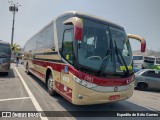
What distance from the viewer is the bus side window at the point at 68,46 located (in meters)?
6.38

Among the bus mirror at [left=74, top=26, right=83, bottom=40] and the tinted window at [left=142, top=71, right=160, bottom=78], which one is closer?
the bus mirror at [left=74, top=26, right=83, bottom=40]

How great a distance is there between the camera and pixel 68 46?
6.66m

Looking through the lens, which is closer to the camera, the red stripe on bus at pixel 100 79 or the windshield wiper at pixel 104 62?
the red stripe on bus at pixel 100 79

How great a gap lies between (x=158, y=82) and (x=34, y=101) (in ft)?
30.9

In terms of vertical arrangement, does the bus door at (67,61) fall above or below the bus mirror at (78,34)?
below

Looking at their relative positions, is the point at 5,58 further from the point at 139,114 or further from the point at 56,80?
the point at 139,114

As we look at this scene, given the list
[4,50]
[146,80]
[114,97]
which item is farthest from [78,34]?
[4,50]

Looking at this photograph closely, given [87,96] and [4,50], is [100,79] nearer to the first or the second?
[87,96]

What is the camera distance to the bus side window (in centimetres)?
638

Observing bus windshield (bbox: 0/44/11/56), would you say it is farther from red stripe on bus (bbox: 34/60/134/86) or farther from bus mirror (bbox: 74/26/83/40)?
bus mirror (bbox: 74/26/83/40)

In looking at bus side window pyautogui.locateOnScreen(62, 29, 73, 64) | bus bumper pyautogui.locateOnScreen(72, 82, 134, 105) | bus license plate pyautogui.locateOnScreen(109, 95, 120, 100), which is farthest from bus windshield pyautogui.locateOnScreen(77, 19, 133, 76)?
bus license plate pyautogui.locateOnScreen(109, 95, 120, 100)

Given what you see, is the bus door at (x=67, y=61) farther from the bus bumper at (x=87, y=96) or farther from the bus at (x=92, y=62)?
the bus bumper at (x=87, y=96)

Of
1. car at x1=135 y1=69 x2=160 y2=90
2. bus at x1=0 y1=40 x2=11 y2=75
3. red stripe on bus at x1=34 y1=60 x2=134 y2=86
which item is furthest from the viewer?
bus at x1=0 y1=40 x2=11 y2=75

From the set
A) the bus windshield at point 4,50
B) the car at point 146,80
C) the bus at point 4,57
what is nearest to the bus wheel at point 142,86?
the car at point 146,80
